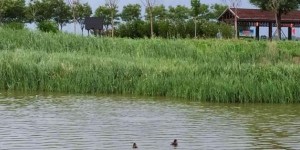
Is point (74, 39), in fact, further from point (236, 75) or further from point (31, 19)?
point (31, 19)

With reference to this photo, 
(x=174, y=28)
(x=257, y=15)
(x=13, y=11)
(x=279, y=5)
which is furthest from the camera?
(x=257, y=15)

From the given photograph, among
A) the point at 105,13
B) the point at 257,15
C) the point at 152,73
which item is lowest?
the point at 152,73

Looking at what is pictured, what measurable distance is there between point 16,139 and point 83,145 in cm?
139

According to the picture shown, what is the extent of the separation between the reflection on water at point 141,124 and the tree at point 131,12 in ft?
138

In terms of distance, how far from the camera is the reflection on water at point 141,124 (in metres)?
11.5

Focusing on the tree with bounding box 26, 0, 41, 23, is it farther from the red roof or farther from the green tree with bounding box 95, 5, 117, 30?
the red roof

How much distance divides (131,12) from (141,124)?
4799cm

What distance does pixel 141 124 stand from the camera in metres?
13.9

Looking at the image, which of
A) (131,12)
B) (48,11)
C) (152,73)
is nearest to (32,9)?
(48,11)

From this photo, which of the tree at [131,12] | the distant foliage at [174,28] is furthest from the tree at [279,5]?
the tree at [131,12]

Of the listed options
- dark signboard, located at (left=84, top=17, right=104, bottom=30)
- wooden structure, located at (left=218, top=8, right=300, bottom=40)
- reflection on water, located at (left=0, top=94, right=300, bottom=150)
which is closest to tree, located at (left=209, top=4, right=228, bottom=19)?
wooden structure, located at (left=218, top=8, right=300, bottom=40)

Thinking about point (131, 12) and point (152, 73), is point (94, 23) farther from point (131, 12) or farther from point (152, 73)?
point (131, 12)

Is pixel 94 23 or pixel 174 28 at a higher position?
pixel 94 23

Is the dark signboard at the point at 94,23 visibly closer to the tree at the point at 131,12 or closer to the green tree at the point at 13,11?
the green tree at the point at 13,11
